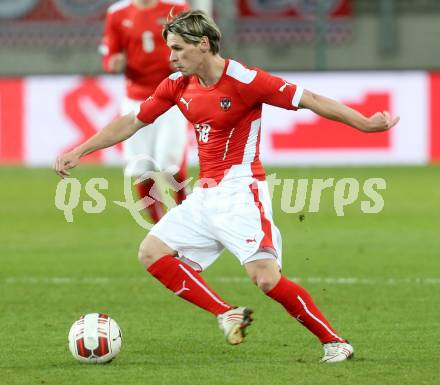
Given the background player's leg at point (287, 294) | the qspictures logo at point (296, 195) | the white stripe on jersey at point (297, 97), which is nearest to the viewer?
the background player's leg at point (287, 294)

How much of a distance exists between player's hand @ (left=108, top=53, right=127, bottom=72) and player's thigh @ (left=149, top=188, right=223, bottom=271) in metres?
4.15

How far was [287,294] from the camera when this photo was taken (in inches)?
244

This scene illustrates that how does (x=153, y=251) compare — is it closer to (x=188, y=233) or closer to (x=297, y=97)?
(x=188, y=233)

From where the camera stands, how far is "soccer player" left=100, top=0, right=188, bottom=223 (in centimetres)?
1060

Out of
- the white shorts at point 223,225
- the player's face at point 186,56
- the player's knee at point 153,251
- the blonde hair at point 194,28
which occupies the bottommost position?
the player's knee at point 153,251

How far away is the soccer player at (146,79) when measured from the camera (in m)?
10.6

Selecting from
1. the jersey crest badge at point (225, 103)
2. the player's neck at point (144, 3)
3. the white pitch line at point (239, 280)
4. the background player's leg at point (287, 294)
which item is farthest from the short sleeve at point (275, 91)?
the player's neck at point (144, 3)

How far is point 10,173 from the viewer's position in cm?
1727

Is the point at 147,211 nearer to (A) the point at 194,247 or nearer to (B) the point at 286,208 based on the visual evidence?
(B) the point at 286,208

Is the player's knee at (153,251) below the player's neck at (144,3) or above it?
below

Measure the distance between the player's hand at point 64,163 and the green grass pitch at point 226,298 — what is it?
0.95 m

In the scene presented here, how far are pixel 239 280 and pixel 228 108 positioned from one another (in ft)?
10.5

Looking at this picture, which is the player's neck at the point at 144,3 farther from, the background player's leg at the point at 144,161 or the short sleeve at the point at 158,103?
the short sleeve at the point at 158,103

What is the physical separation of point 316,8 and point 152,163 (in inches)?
385
